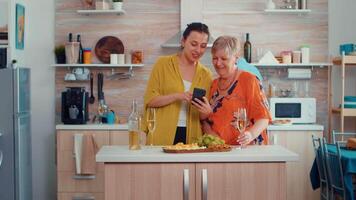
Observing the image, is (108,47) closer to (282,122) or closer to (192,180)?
(282,122)

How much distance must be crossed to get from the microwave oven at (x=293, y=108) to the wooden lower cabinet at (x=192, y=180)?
3114 mm

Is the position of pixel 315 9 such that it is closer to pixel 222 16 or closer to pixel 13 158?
pixel 222 16

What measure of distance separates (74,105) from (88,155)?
0.54 m

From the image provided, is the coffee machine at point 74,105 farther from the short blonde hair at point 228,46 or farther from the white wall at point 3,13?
the short blonde hair at point 228,46

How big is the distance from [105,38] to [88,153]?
132 cm

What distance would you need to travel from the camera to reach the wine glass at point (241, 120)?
10.7 feet

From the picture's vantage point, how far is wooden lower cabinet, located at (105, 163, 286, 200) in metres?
3.00

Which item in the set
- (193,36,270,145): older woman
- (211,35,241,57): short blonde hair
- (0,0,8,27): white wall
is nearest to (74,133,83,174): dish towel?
(0,0,8,27): white wall

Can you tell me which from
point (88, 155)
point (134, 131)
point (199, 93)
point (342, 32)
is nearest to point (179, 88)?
point (199, 93)

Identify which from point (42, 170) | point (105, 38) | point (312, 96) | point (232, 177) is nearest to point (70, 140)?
point (42, 170)

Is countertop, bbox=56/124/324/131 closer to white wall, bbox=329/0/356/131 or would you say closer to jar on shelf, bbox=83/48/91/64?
white wall, bbox=329/0/356/131

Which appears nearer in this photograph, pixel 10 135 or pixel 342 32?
pixel 10 135

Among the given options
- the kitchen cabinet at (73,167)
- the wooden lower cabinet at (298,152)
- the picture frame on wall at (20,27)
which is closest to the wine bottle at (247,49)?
the wooden lower cabinet at (298,152)

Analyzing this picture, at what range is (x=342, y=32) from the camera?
252 inches
